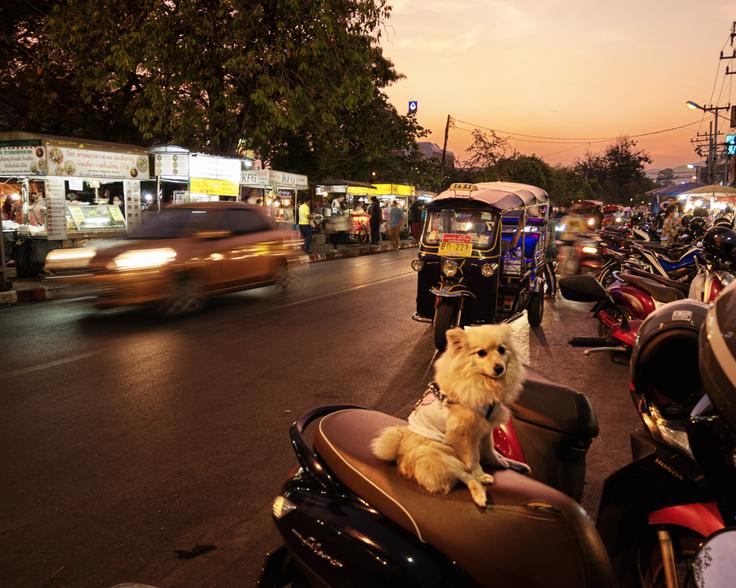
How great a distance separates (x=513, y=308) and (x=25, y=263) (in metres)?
11.9

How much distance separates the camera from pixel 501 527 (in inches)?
66.6

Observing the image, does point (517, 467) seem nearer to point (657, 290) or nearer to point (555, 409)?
point (555, 409)

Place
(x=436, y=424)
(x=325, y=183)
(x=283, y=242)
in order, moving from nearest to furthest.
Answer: (x=436, y=424) < (x=283, y=242) < (x=325, y=183)

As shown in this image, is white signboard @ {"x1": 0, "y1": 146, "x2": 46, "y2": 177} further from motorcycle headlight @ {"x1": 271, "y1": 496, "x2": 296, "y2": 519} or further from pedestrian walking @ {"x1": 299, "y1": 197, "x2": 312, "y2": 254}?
motorcycle headlight @ {"x1": 271, "y1": 496, "x2": 296, "y2": 519}

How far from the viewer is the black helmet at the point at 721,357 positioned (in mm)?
1501

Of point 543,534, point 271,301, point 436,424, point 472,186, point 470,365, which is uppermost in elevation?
point 472,186

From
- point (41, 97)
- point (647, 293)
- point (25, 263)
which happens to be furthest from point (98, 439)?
point (41, 97)

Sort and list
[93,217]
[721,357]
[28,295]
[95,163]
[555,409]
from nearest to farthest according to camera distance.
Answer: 1. [721,357]
2. [555,409]
3. [28,295]
4. [95,163]
5. [93,217]

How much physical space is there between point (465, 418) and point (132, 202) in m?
A: 17.2

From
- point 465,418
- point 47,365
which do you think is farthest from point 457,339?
point 47,365

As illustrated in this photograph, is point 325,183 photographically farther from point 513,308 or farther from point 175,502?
point 175,502

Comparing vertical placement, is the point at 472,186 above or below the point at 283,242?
above

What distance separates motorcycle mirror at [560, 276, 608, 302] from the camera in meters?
2.87

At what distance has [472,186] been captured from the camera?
8242mm
